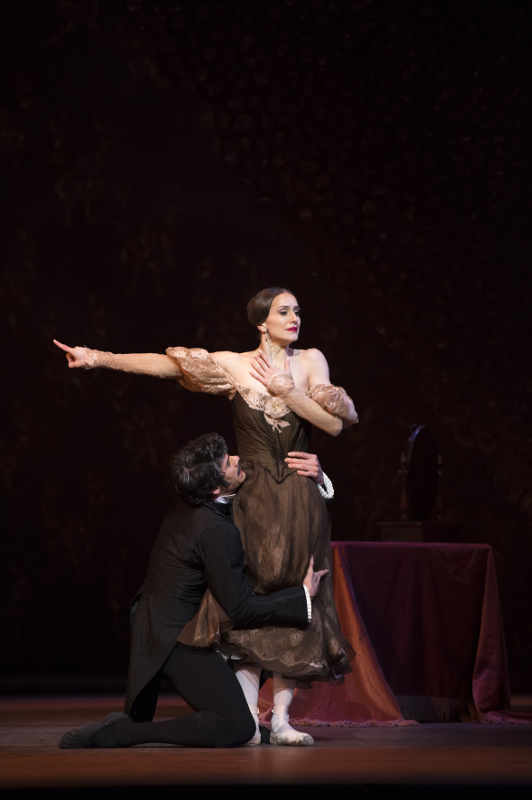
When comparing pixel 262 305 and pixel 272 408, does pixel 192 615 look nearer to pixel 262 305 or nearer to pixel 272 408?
pixel 272 408

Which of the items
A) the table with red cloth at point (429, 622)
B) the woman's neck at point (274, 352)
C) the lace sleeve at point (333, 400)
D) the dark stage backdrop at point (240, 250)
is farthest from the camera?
the dark stage backdrop at point (240, 250)

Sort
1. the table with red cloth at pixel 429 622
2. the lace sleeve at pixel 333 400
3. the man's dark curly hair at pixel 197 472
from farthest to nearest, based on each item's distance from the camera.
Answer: the table with red cloth at pixel 429 622 → the lace sleeve at pixel 333 400 → the man's dark curly hair at pixel 197 472

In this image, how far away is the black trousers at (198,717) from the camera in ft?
12.6

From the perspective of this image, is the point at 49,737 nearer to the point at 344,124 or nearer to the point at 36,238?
the point at 36,238

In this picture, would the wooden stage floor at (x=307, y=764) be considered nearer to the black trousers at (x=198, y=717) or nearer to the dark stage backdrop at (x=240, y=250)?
the black trousers at (x=198, y=717)

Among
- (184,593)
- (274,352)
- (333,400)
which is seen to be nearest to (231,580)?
(184,593)

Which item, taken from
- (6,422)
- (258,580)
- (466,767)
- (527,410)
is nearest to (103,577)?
(6,422)

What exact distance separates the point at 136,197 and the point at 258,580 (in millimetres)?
3135

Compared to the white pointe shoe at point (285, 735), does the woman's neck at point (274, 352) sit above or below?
above

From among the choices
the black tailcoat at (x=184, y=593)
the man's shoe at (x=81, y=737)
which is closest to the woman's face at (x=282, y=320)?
the black tailcoat at (x=184, y=593)

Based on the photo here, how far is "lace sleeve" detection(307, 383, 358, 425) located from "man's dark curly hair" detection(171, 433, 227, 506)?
0.41 meters

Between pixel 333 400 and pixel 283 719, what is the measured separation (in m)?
0.90

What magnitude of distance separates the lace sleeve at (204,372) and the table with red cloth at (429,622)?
2.51ft

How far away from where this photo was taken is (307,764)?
3.51 m
